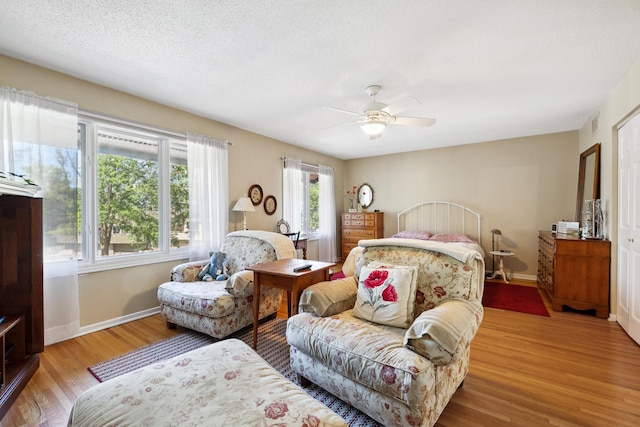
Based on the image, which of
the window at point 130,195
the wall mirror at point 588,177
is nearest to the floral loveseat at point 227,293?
the window at point 130,195

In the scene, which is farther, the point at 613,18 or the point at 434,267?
the point at 434,267

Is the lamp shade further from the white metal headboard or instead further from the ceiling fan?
the white metal headboard

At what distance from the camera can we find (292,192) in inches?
209

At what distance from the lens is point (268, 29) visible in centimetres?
200

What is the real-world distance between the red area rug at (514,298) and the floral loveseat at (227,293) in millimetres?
2756

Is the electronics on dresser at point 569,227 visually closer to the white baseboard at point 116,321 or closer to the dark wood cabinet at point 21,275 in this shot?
the white baseboard at point 116,321

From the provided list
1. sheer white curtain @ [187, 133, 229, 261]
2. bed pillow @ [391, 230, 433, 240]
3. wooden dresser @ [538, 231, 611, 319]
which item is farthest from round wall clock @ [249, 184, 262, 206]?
wooden dresser @ [538, 231, 611, 319]

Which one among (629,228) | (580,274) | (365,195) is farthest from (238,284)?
(365,195)

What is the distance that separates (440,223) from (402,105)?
3.16 meters

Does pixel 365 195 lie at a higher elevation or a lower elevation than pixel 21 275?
higher

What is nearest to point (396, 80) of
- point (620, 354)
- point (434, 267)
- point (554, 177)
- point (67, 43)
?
point (434, 267)

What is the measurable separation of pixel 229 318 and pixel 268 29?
2383 millimetres

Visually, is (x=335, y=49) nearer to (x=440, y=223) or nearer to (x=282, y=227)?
(x=282, y=227)

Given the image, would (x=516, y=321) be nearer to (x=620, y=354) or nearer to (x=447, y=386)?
(x=620, y=354)
